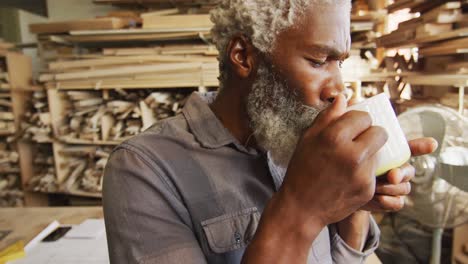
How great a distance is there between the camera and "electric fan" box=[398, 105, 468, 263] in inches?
49.6

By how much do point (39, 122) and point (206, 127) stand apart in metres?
2.79

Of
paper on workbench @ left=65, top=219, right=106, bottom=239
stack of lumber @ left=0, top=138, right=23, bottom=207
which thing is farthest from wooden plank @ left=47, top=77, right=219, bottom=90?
paper on workbench @ left=65, top=219, right=106, bottom=239

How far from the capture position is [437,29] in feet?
6.17

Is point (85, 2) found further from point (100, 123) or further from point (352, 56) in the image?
point (352, 56)

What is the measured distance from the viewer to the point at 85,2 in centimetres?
347

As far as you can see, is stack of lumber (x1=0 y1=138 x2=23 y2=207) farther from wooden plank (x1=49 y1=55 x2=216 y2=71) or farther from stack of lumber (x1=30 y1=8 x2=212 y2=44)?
stack of lumber (x1=30 y1=8 x2=212 y2=44)

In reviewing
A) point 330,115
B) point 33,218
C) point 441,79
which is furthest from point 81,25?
point 330,115

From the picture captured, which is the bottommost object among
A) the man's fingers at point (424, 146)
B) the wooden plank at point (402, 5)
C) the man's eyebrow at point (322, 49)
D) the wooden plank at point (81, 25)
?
the man's fingers at point (424, 146)

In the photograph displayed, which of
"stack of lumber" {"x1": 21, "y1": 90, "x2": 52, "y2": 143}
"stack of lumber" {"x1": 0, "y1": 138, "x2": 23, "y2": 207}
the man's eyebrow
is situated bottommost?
"stack of lumber" {"x1": 0, "y1": 138, "x2": 23, "y2": 207}

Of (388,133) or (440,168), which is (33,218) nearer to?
(388,133)

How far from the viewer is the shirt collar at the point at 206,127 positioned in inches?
31.7

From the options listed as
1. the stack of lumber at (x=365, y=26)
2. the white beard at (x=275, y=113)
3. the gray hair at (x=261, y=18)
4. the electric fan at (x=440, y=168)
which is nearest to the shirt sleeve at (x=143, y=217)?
the white beard at (x=275, y=113)

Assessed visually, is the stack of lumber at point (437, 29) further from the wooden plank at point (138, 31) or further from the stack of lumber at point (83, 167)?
the stack of lumber at point (83, 167)

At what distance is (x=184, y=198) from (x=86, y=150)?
2.65 meters
